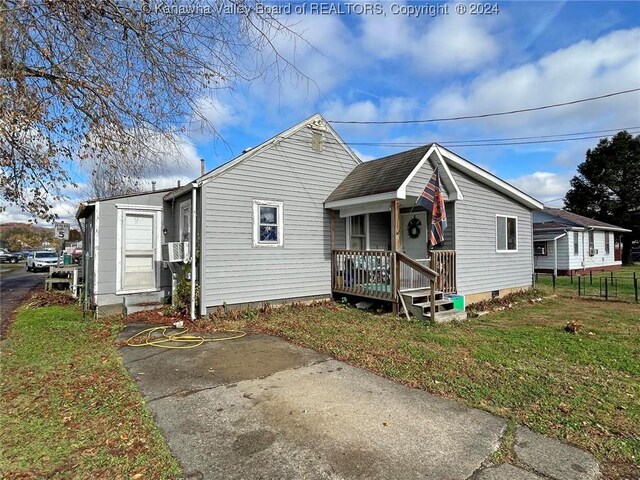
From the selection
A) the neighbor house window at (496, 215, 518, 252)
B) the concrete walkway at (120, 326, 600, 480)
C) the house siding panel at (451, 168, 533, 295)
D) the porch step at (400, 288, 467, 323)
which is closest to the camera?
the concrete walkway at (120, 326, 600, 480)

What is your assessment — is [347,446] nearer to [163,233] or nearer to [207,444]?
[207,444]

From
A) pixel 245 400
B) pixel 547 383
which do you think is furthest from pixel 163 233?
pixel 547 383

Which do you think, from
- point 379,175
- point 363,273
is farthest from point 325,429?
point 379,175

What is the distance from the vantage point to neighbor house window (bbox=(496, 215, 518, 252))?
11734 millimetres

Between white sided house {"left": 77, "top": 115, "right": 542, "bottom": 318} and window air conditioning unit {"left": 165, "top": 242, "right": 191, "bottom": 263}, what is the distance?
0.02 metres

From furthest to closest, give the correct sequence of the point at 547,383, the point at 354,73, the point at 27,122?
the point at 354,73
the point at 547,383
the point at 27,122

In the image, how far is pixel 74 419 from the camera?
3.43m

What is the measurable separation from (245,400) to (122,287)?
6.59 metres

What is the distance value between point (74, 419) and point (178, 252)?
5.52 meters

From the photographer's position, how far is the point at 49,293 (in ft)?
42.2

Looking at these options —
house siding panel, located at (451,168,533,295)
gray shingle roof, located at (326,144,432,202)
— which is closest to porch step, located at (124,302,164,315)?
gray shingle roof, located at (326,144,432,202)

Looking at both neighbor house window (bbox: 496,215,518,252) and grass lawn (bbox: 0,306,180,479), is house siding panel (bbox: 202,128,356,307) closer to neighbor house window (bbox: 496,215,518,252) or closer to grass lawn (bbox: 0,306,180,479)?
grass lawn (bbox: 0,306,180,479)

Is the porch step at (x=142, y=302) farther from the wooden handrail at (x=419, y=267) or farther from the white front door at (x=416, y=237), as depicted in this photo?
the white front door at (x=416, y=237)

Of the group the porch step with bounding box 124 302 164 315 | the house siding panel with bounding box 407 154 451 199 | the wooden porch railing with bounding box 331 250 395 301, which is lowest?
the porch step with bounding box 124 302 164 315
